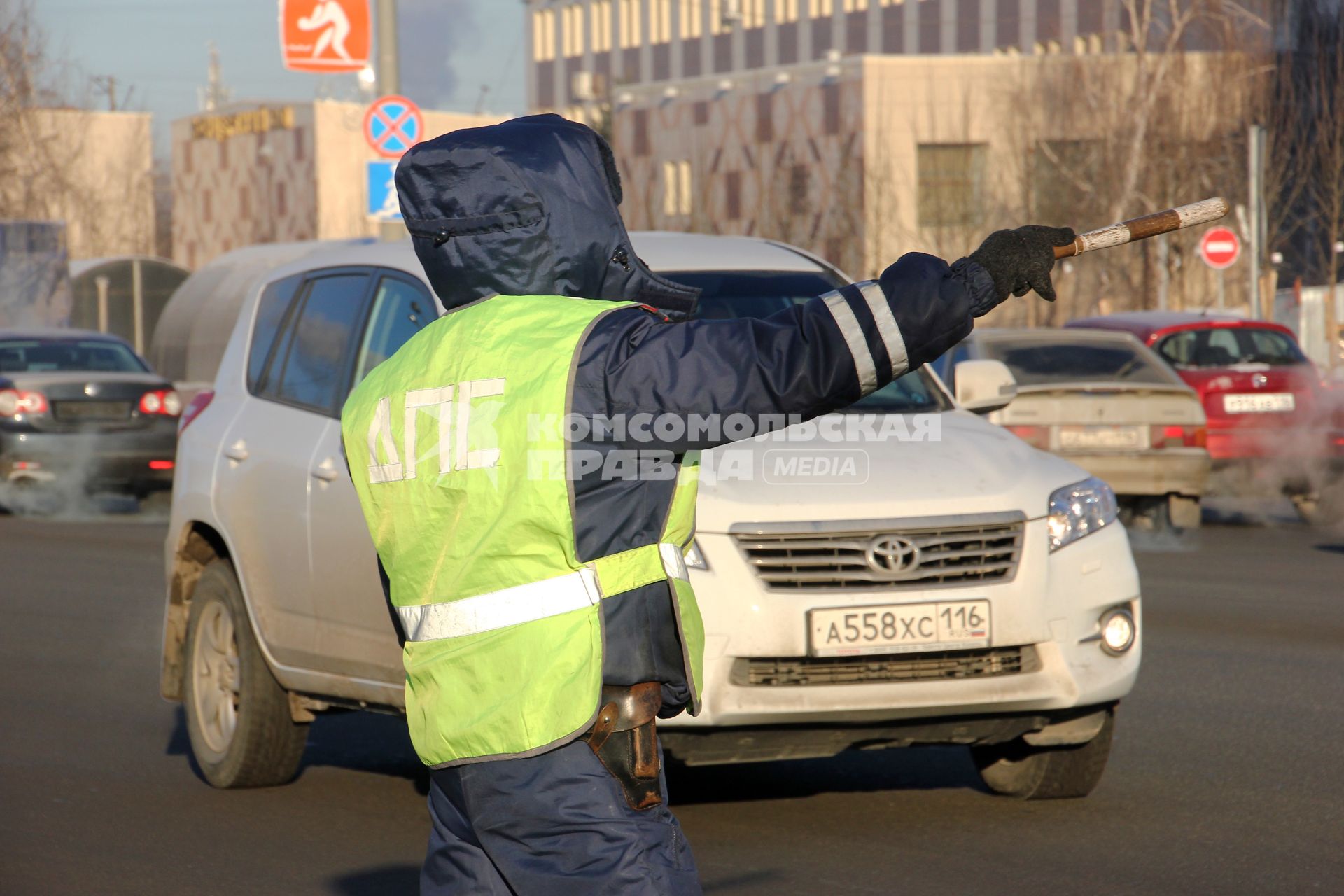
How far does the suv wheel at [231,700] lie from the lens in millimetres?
6324

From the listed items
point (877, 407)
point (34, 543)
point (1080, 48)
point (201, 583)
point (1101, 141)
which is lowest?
point (34, 543)

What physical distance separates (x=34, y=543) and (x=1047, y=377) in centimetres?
764

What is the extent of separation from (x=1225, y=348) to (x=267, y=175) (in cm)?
6628

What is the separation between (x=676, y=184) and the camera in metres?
56.7

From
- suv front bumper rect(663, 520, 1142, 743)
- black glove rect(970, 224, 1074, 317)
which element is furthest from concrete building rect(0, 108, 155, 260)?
black glove rect(970, 224, 1074, 317)

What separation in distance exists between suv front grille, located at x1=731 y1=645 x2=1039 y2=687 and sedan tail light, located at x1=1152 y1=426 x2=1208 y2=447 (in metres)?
8.20

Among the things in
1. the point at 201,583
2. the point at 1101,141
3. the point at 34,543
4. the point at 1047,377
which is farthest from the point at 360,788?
the point at 1101,141

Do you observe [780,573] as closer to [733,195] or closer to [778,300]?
[778,300]

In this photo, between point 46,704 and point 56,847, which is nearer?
point 56,847

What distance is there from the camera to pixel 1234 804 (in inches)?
233

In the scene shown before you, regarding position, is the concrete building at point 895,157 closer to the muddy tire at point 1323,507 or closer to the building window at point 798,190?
the building window at point 798,190

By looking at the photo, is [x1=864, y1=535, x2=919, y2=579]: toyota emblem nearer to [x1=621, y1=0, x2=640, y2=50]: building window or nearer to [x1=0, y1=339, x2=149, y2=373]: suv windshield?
[x1=0, y1=339, x2=149, y2=373]: suv windshield

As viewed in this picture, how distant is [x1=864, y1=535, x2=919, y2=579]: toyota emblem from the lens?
5410mm

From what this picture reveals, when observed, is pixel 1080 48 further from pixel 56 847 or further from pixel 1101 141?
pixel 56 847
